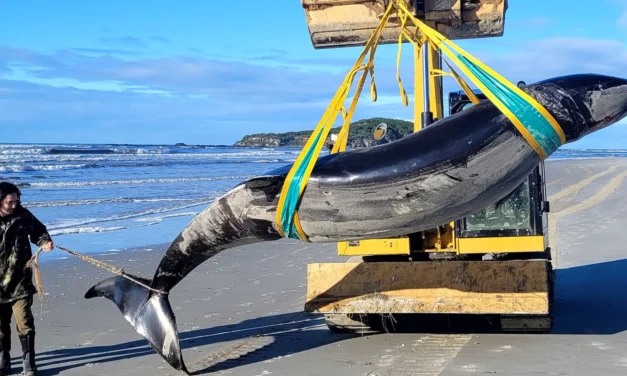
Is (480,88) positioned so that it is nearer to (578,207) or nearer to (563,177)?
(578,207)

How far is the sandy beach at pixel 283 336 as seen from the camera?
24.5 feet

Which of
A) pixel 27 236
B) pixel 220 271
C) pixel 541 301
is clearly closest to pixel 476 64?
pixel 541 301

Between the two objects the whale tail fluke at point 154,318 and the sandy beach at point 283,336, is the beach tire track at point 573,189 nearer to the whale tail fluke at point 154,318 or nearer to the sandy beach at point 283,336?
the sandy beach at point 283,336

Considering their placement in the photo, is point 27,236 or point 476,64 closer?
point 476,64

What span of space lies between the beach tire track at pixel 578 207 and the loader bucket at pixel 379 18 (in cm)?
645

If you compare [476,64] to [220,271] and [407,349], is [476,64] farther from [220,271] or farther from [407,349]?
[220,271]

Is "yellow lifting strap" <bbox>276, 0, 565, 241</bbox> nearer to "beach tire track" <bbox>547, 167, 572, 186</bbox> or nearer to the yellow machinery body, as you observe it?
the yellow machinery body

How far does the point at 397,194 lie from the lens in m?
5.25

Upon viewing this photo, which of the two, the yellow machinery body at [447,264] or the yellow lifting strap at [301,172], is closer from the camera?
the yellow lifting strap at [301,172]

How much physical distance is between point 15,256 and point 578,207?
16.2 metres

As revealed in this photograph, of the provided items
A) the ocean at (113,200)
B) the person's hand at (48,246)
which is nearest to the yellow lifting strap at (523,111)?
the person's hand at (48,246)

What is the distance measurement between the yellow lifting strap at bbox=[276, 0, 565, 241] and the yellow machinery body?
59.7 inches

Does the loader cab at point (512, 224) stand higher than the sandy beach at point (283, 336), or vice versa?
the loader cab at point (512, 224)

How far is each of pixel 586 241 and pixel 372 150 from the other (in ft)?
35.2
